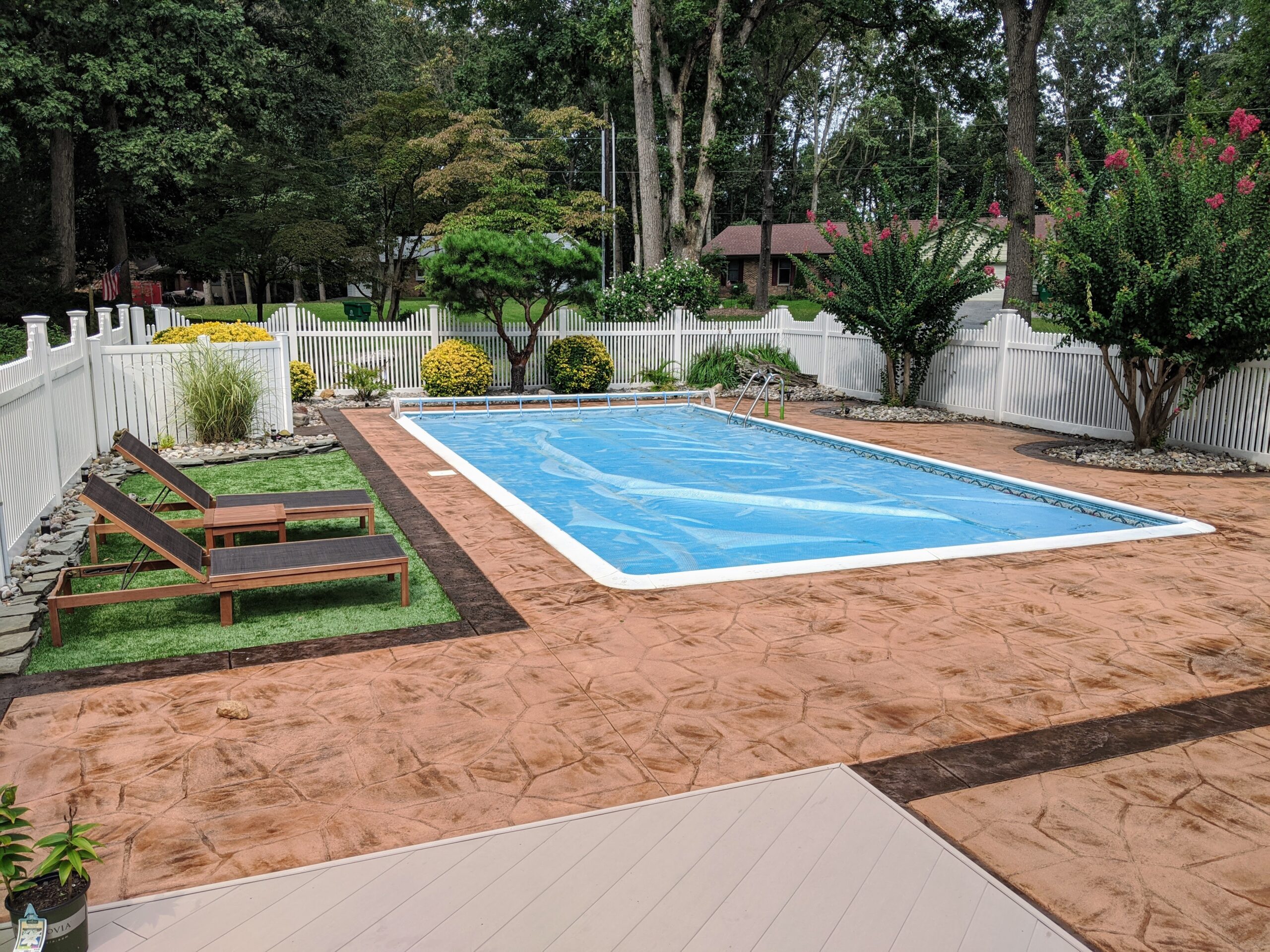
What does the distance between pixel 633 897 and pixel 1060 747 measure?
6.97 feet

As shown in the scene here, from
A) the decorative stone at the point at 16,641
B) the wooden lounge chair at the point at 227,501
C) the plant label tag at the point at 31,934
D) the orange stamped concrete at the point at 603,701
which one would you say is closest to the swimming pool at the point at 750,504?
the orange stamped concrete at the point at 603,701

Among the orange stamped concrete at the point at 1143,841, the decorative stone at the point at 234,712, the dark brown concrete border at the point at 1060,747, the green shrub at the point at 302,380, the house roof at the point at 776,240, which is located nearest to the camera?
the orange stamped concrete at the point at 1143,841

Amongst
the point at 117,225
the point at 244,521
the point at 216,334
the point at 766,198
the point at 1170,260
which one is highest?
the point at 766,198

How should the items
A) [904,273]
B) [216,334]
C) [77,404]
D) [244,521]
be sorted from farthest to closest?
[904,273] < [216,334] < [77,404] < [244,521]

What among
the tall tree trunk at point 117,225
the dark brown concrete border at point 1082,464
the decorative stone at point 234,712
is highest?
the tall tree trunk at point 117,225

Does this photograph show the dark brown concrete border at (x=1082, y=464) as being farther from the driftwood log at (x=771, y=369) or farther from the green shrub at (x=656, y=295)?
the green shrub at (x=656, y=295)

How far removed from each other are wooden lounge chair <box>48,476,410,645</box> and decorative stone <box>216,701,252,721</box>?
113cm

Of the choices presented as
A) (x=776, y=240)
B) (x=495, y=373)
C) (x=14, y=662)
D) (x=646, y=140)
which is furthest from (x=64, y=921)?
(x=776, y=240)

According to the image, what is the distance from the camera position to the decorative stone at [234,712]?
4.21m

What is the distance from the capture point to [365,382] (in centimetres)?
1702

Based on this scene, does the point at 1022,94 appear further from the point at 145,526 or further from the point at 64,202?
the point at 64,202

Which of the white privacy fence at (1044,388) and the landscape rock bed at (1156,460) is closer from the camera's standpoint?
the landscape rock bed at (1156,460)

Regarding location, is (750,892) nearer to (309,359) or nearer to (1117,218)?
(1117,218)

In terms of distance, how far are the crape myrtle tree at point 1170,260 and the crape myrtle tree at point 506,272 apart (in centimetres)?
812
